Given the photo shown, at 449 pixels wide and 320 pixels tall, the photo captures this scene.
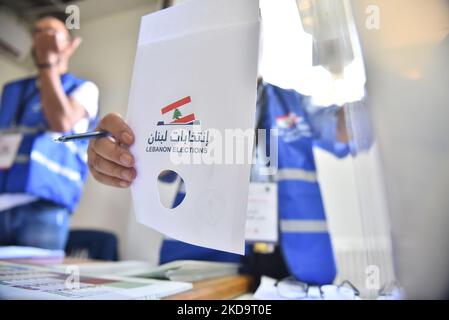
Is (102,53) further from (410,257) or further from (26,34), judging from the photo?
(410,257)

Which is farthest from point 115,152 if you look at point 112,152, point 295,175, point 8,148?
point 8,148

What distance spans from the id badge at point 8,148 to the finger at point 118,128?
0.61 metres

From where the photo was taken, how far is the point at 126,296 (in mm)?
348

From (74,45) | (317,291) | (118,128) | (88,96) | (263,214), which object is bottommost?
(317,291)

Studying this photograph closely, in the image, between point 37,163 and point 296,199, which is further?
point 37,163

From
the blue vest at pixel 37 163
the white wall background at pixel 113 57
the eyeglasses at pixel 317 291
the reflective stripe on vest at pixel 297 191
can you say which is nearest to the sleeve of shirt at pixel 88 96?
the white wall background at pixel 113 57

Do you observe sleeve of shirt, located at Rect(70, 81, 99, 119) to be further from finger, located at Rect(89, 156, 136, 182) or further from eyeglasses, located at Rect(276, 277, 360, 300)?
eyeglasses, located at Rect(276, 277, 360, 300)

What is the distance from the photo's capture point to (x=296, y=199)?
60 centimetres

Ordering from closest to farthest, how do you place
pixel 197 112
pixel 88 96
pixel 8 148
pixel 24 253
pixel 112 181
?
pixel 197 112 → pixel 112 181 → pixel 88 96 → pixel 24 253 → pixel 8 148

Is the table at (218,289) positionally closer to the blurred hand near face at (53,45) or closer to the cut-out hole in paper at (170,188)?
the cut-out hole in paper at (170,188)

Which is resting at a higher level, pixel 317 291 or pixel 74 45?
pixel 74 45

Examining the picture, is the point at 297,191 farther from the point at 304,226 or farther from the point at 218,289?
the point at 218,289

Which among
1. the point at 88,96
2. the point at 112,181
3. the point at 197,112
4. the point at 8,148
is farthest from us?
the point at 8,148

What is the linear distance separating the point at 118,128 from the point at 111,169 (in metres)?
0.06
